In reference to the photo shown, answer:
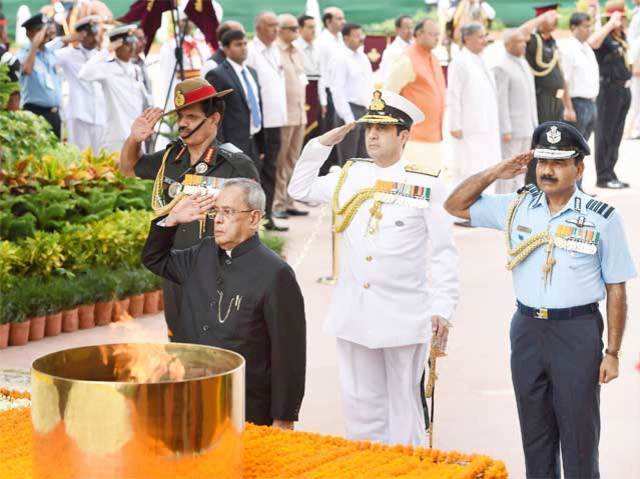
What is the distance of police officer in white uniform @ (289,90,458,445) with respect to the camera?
5.17m

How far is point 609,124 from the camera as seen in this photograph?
51.4 ft

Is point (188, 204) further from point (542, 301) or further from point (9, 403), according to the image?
point (542, 301)

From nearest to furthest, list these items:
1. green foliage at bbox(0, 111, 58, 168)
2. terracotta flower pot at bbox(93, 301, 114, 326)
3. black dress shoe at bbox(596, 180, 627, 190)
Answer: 1. terracotta flower pot at bbox(93, 301, 114, 326)
2. green foliage at bbox(0, 111, 58, 168)
3. black dress shoe at bbox(596, 180, 627, 190)

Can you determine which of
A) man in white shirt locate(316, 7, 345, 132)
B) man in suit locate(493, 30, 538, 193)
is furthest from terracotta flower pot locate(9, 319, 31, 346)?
man in white shirt locate(316, 7, 345, 132)

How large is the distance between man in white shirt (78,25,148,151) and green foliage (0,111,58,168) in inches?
62.4

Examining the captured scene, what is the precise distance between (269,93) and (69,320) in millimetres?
4803

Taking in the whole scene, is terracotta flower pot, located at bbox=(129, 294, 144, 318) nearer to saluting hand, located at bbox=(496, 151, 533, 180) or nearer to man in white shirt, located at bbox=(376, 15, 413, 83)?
saluting hand, located at bbox=(496, 151, 533, 180)

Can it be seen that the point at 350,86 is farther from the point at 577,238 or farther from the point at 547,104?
the point at 577,238

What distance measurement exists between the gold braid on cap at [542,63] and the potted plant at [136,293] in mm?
5821

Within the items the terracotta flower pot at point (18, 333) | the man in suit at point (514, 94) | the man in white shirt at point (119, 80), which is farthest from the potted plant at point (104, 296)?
the man in suit at point (514, 94)

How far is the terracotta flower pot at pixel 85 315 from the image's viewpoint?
28.6 feet

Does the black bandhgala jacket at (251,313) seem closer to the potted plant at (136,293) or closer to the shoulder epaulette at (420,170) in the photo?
the shoulder epaulette at (420,170)

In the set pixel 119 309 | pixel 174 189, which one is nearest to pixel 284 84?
pixel 119 309

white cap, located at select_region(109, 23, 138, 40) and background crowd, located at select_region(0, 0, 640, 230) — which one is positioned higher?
white cap, located at select_region(109, 23, 138, 40)
